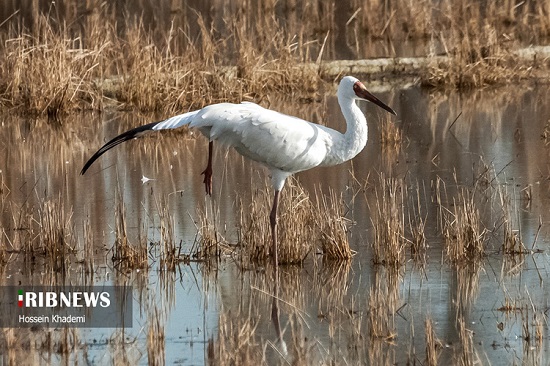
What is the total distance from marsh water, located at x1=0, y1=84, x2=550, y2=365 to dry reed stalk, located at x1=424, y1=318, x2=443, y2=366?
0.34 feet

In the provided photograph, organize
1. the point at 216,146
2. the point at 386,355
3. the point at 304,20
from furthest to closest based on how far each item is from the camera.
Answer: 1. the point at 304,20
2. the point at 216,146
3. the point at 386,355

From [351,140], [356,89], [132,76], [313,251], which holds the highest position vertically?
[132,76]

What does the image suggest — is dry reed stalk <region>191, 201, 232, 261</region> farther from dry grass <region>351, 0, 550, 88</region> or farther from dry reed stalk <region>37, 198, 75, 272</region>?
dry grass <region>351, 0, 550, 88</region>

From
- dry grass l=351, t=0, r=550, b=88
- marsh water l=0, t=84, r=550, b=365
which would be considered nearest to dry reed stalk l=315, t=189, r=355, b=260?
marsh water l=0, t=84, r=550, b=365

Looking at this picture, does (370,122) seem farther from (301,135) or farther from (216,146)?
(301,135)

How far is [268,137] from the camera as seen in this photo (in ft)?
30.5

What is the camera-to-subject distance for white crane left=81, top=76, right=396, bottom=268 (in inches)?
364

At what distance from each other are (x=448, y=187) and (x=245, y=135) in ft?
10.2

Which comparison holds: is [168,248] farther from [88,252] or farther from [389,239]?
[389,239]

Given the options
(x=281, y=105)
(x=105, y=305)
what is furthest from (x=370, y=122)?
(x=105, y=305)

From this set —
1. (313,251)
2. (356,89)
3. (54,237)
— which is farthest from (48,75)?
(313,251)

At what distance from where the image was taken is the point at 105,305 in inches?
334

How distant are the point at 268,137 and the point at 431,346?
9.25ft

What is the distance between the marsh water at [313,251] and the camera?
746 centimetres
